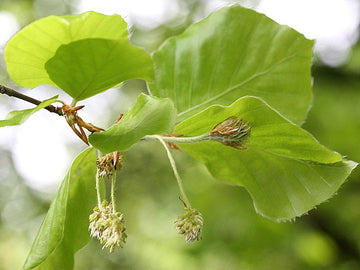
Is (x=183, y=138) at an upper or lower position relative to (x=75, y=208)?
upper

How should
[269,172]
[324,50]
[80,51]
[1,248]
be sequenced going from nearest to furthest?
1. [80,51]
2. [269,172]
3. [324,50]
4. [1,248]

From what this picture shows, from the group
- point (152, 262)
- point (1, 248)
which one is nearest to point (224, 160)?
point (152, 262)

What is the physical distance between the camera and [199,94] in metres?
0.60

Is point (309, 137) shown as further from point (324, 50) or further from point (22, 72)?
point (324, 50)

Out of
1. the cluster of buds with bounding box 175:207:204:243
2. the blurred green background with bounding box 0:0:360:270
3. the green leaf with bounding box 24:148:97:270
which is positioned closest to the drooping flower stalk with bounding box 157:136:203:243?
the cluster of buds with bounding box 175:207:204:243

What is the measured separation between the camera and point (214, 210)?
2.46 meters

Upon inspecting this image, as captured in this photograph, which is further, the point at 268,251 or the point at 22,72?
the point at 268,251

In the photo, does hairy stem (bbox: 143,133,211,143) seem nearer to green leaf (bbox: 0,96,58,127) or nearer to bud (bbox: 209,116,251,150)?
bud (bbox: 209,116,251,150)

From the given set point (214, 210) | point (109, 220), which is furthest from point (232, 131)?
point (214, 210)

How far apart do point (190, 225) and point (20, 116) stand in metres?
0.22

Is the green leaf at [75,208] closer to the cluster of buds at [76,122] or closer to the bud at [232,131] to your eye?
the cluster of buds at [76,122]

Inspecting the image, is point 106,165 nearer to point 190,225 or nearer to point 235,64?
point 190,225

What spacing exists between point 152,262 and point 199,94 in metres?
2.88

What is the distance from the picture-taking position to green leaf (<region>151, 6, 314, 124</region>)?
571 millimetres
